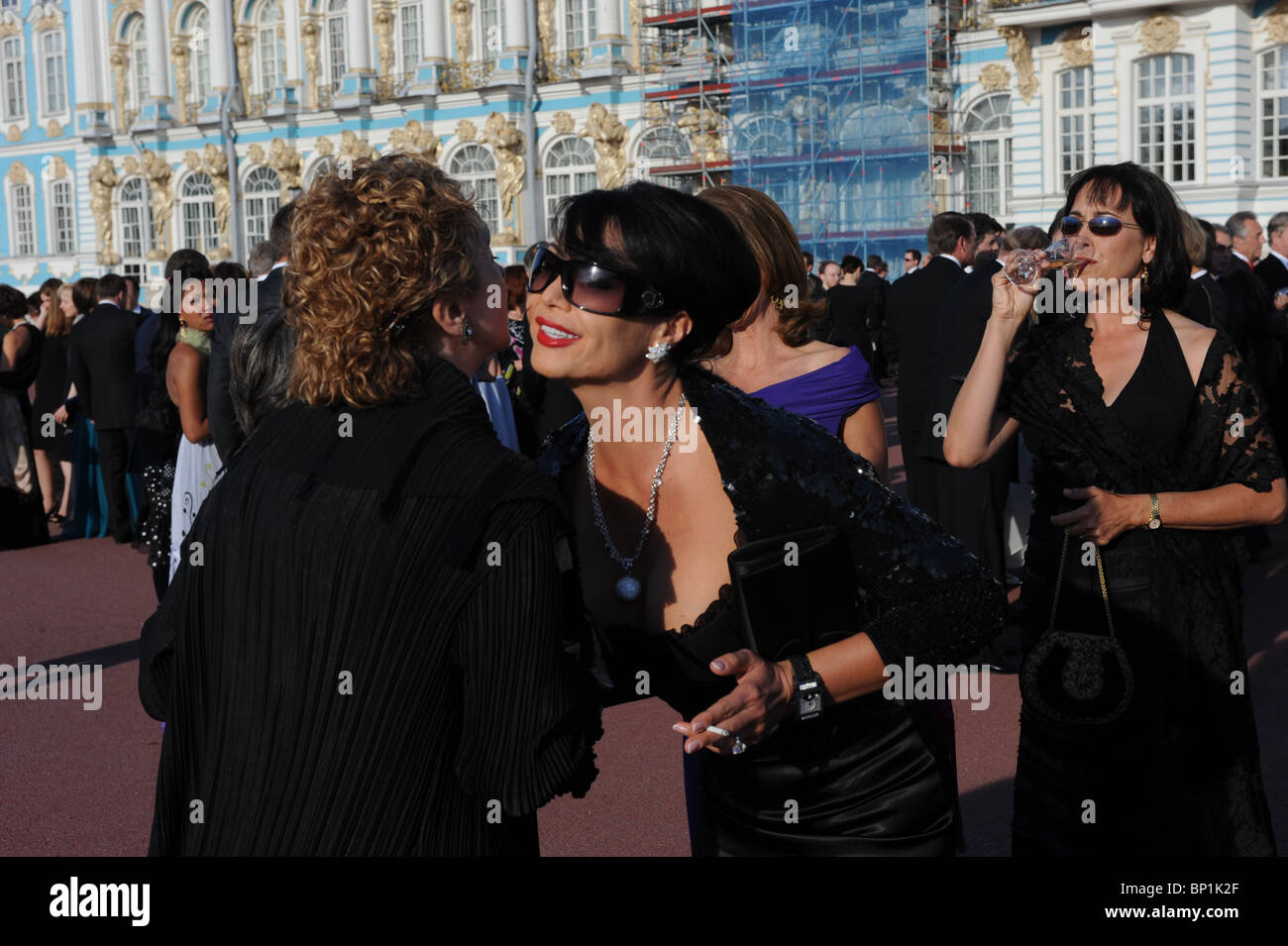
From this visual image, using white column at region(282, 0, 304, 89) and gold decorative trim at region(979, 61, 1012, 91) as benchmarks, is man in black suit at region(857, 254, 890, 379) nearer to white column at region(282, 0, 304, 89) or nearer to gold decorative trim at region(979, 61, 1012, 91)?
gold decorative trim at region(979, 61, 1012, 91)

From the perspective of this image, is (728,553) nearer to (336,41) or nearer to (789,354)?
(789,354)

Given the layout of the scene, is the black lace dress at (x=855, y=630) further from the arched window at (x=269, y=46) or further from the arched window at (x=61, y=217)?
the arched window at (x=61, y=217)

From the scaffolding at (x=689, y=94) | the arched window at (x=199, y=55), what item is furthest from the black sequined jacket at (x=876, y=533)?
the arched window at (x=199, y=55)

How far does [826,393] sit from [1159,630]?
88 centimetres

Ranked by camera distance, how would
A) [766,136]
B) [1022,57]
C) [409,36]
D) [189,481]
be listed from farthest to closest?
[409,36] < [766,136] < [1022,57] < [189,481]

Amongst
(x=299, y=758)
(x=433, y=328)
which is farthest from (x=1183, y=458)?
(x=299, y=758)

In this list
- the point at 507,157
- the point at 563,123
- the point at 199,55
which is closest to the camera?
the point at 563,123

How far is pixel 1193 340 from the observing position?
336 centimetres

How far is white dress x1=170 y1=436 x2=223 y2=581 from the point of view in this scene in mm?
5785

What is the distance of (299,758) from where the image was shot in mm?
1936

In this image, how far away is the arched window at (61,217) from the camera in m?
45.1

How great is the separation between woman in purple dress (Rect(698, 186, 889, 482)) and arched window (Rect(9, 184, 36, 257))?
152 feet

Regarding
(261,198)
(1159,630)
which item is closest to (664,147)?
(261,198)

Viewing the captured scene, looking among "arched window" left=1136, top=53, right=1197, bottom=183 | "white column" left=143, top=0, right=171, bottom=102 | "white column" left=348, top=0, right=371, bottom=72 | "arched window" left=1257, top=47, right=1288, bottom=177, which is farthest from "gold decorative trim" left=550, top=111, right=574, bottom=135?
"arched window" left=1257, top=47, right=1288, bottom=177
